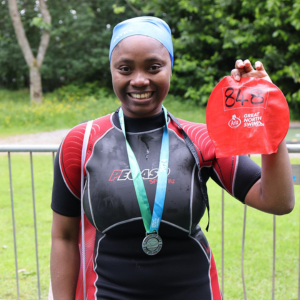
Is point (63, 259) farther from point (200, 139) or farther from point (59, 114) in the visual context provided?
point (59, 114)

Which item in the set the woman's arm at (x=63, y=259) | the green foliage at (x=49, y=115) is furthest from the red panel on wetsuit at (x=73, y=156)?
the green foliage at (x=49, y=115)

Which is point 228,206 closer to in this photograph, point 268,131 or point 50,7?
point 268,131

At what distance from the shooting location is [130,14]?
22.5 meters

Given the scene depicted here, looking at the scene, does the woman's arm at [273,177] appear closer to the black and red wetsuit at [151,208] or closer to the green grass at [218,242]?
the black and red wetsuit at [151,208]

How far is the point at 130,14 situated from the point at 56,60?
5.39m

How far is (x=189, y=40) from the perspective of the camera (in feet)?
50.5

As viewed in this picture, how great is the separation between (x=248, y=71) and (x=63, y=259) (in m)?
1.10

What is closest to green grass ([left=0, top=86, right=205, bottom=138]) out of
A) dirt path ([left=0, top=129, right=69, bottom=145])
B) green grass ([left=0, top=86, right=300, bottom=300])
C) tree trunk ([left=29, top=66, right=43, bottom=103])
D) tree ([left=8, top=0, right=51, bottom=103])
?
tree trunk ([left=29, top=66, right=43, bottom=103])

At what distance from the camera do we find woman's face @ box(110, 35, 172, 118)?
4.87 ft

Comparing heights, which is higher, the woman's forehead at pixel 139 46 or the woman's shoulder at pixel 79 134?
the woman's forehead at pixel 139 46

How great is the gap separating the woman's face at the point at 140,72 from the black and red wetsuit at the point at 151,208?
10 cm

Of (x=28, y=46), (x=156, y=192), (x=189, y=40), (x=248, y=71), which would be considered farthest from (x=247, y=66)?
(x=28, y=46)

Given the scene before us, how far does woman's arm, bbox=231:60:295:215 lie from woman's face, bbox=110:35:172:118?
304mm

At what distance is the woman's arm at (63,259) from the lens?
65.6 inches
